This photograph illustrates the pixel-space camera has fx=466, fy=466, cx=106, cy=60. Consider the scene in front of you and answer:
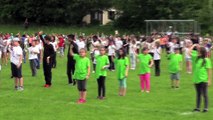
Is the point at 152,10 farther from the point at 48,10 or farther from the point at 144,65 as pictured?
the point at 144,65

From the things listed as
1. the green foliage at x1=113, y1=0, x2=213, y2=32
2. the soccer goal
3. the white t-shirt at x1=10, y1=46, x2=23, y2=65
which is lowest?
the white t-shirt at x1=10, y1=46, x2=23, y2=65

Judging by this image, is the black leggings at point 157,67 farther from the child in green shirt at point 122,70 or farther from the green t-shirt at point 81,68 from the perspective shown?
the green t-shirt at point 81,68

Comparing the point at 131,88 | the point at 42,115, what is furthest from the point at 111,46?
the point at 42,115

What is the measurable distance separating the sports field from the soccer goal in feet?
88.2

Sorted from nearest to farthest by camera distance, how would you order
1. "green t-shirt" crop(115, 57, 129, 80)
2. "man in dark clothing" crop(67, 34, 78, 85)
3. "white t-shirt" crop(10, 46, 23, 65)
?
"green t-shirt" crop(115, 57, 129, 80) < "white t-shirt" crop(10, 46, 23, 65) < "man in dark clothing" crop(67, 34, 78, 85)

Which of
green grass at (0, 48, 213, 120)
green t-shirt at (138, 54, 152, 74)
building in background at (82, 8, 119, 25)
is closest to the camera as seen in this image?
green grass at (0, 48, 213, 120)

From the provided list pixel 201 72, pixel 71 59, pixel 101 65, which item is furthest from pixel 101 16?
pixel 201 72

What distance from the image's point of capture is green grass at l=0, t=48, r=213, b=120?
12.2 metres

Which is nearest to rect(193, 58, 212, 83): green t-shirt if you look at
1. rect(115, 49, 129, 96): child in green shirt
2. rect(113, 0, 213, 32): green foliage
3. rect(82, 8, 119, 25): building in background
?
rect(115, 49, 129, 96): child in green shirt

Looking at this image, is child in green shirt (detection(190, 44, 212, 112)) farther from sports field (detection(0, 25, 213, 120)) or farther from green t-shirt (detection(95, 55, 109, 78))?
green t-shirt (detection(95, 55, 109, 78))

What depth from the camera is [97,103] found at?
46.3 ft

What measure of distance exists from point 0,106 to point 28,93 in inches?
99.5

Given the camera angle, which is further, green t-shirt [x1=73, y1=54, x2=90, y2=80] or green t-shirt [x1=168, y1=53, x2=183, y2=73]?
green t-shirt [x1=168, y1=53, x2=183, y2=73]

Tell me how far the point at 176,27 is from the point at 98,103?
3452 cm
